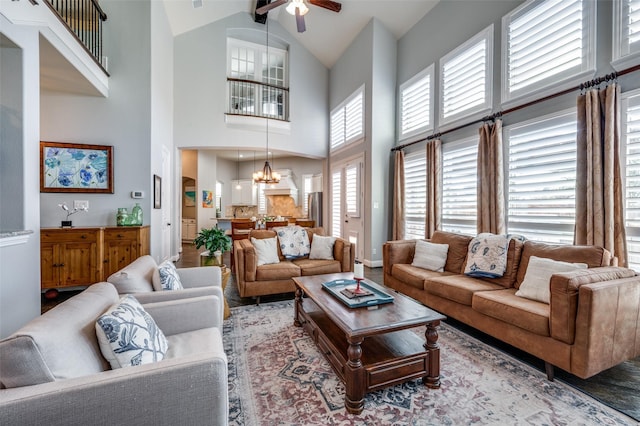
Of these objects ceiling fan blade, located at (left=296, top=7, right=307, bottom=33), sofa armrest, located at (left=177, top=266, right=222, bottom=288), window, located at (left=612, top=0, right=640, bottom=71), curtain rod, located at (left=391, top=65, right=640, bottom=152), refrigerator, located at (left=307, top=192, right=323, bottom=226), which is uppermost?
ceiling fan blade, located at (left=296, top=7, right=307, bottom=33)

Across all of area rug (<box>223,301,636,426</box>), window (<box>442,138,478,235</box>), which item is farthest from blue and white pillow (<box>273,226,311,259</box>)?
window (<box>442,138,478,235</box>)

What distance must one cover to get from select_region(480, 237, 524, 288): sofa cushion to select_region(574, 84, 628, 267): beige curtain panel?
1.63ft

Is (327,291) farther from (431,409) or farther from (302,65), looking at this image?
(302,65)

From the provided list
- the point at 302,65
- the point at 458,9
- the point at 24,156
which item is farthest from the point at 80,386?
the point at 302,65

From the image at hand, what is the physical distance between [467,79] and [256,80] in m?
4.74

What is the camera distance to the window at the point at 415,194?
4.83 metres

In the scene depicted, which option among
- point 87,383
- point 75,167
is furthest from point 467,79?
point 75,167

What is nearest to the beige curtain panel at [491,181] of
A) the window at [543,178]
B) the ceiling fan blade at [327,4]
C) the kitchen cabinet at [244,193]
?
the window at [543,178]

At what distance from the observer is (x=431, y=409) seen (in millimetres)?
1663

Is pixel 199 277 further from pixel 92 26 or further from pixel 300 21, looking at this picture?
pixel 92 26

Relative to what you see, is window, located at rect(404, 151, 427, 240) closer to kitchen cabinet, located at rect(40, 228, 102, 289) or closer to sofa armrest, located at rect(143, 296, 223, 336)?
sofa armrest, located at rect(143, 296, 223, 336)

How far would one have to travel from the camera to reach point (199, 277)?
2.53 metres

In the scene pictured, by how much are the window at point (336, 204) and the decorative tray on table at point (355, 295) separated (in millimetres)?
4121

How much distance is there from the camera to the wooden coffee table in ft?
5.41
